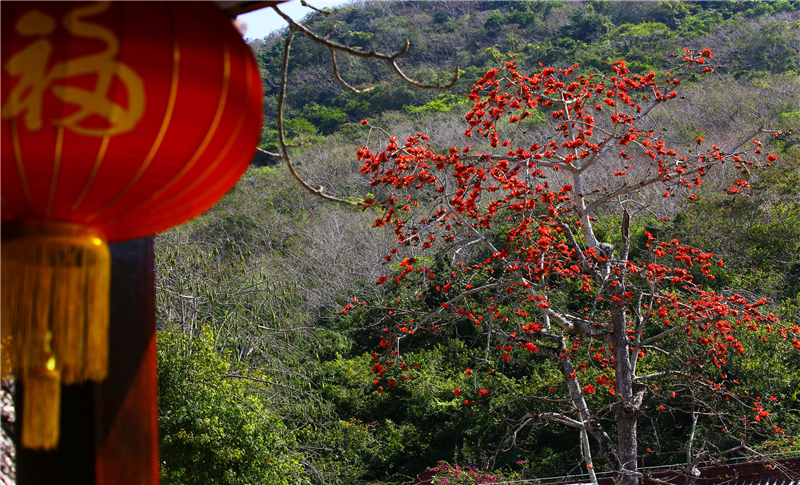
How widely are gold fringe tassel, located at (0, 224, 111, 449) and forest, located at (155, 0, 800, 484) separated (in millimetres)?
740

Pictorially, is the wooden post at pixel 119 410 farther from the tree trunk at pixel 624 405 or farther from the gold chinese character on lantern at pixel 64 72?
the tree trunk at pixel 624 405

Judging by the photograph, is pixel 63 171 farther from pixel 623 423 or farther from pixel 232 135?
pixel 623 423

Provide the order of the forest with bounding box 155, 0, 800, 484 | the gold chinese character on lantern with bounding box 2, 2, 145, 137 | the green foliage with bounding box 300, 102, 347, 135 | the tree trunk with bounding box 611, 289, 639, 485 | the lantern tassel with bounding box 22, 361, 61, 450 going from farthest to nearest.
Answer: the green foliage with bounding box 300, 102, 347, 135 → the forest with bounding box 155, 0, 800, 484 → the tree trunk with bounding box 611, 289, 639, 485 → the lantern tassel with bounding box 22, 361, 61, 450 → the gold chinese character on lantern with bounding box 2, 2, 145, 137

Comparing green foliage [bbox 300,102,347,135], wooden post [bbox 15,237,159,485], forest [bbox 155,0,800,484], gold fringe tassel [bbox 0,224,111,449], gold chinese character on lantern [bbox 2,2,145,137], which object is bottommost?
green foliage [bbox 300,102,347,135]

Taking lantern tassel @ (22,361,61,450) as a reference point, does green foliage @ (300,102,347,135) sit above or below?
below

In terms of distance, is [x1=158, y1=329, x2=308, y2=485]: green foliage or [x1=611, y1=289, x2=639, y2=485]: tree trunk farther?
[x1=158, y1=329, x2=308, y2=485]: green foliage

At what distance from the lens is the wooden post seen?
114cm

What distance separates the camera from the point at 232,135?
1105mm

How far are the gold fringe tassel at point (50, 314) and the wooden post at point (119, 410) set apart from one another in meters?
0.09

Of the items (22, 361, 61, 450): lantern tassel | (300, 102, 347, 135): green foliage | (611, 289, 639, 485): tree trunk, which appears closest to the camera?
(22, 361, 61, 450): lantern tassel

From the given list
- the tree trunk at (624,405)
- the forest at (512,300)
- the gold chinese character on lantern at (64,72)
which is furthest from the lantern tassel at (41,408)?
the tree trunk at (624,405)

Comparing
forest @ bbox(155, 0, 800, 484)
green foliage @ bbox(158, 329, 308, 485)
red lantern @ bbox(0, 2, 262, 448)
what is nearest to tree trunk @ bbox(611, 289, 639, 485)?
forest @ bbox(155, 0, 800, 484)

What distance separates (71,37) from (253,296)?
6799 mm

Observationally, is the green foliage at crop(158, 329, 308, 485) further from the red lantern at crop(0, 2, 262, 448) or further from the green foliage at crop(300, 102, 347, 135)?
the green foliage at crop(300, 102, 347, 135)
